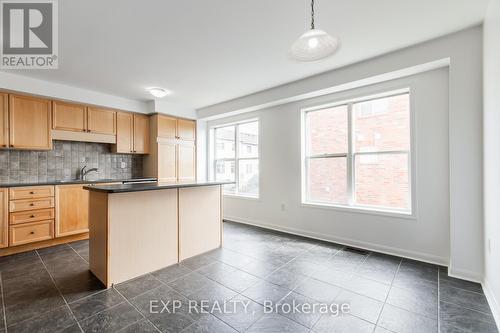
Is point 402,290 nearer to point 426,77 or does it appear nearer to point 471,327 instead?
point 471,327

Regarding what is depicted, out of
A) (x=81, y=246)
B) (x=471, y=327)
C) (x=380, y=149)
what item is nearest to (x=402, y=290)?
(x=471, y=327)

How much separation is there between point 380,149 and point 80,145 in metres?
5.10

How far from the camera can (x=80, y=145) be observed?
439 cm

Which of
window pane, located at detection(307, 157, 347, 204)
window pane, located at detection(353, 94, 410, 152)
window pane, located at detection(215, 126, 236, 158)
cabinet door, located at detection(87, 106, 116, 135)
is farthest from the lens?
window pane, located at detection(215, 126, 236, 158)

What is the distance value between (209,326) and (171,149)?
156 inches

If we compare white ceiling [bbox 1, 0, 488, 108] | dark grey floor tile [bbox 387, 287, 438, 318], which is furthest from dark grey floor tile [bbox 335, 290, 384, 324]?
white ceiling [bbox 1, 0, 488, 108]

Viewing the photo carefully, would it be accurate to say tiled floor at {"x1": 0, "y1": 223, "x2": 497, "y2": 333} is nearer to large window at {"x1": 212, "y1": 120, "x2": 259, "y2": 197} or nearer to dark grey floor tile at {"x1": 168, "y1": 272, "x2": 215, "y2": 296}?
dark grey floor tile at {"x1": 168, "y1": 272, "x2": 215, "y2": 296}

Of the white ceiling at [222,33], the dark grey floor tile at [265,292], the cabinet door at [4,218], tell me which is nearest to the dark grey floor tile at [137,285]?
the dark grey floor tile at [265,292]

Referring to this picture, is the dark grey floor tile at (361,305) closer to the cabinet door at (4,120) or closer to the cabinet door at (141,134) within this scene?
the cabinet door at (141,134)

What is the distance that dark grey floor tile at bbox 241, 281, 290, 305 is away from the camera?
2.10 meters

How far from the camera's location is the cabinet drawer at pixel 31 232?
10.7 ft

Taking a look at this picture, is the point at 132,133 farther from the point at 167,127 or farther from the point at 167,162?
the point at 167,162

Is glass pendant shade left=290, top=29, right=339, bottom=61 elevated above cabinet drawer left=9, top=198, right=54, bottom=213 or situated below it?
above

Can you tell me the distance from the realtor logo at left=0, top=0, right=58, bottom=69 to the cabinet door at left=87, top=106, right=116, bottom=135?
1.12m
